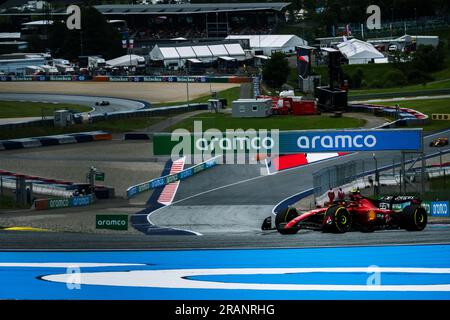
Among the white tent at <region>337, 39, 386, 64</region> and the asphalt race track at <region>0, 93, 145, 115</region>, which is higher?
the white tent at <region>337, 39, 386, 64</region>

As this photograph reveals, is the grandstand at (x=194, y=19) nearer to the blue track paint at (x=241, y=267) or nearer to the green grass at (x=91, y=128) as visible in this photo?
the green grass at (x=91, y=128)

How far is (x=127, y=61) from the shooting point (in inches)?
3425

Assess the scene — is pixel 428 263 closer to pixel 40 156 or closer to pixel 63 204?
pixel 63 204

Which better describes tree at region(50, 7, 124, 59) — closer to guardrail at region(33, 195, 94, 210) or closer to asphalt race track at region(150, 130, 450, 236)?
asphalt race track at region(150, 130, 450, 236)

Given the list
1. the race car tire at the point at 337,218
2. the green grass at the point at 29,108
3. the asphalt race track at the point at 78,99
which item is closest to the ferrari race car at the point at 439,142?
the race car tire at the point at 337,218

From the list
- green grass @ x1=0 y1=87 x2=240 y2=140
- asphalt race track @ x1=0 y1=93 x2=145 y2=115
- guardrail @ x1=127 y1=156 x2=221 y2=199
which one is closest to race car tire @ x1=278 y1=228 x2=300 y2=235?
guardrail @ x1=127 y1=156 x2=221 y2=199

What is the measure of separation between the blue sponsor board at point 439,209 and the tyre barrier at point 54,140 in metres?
23.8

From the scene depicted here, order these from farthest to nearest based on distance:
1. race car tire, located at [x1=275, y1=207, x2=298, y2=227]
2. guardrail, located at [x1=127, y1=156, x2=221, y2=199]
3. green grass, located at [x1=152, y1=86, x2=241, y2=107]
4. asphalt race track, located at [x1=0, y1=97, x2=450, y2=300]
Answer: green grass, located at [x1=152, y1=86, x2=241, y2=107] < guardrail, located at [x1=127, y1=156, x2=221, y2=199] < race car tire, located at [x1=275, y1=207, x2=298, y2=227] < asphalt race track, located at [x1=0, y1=97, x2=450, y2=300]

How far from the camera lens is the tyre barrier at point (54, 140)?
43219mm

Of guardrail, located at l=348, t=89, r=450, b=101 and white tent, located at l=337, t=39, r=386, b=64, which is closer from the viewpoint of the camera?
guardrail, located at l=348, t=89, r=450, b=101

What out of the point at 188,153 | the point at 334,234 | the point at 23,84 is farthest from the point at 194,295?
the point at 23,84

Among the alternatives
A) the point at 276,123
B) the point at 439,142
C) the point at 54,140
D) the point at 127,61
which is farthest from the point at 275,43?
the point at 439,142

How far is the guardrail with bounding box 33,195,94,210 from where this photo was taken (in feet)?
93.1

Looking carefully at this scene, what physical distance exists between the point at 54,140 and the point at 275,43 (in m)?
47.7
